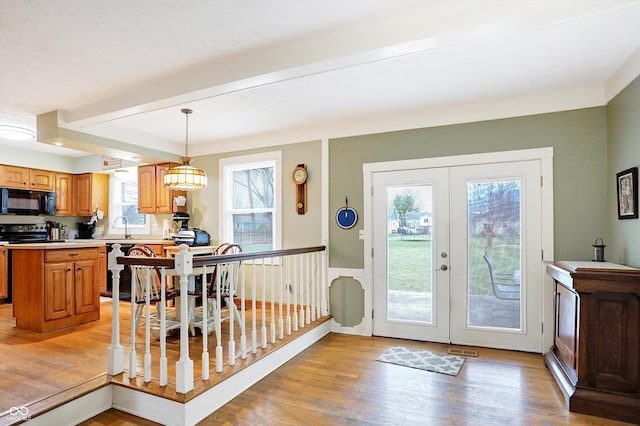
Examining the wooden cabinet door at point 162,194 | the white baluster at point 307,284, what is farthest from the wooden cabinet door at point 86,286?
the white baluster at point 307,284

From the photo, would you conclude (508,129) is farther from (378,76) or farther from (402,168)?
(378,76)

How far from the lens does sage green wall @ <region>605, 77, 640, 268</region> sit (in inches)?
105

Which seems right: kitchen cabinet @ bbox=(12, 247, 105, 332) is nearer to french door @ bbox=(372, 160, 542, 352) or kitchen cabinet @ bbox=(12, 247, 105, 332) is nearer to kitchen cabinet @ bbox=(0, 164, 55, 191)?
kitchen cabinet @ bbox=(0, 164, 55, 191)

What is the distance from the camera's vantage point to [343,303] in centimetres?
424

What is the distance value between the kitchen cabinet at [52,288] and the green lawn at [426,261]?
3544mm

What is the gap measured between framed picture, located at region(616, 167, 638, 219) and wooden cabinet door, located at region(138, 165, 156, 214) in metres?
→ 5.71

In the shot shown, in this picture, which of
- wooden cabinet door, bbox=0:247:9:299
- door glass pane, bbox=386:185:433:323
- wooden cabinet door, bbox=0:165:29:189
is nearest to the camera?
door glass pane, bbox=386:185:433:323

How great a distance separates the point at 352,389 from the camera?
2.73 meters

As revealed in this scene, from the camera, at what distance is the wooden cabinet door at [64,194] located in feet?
20.7

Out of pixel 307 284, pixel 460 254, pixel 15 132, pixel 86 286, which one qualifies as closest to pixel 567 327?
pixel 460 254

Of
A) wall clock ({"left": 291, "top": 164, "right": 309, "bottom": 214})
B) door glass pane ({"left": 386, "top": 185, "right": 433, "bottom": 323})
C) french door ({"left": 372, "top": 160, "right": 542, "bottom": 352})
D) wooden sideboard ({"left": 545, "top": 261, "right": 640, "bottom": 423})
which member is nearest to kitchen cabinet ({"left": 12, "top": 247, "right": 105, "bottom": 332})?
wall clock ({"left": 291, "top": 164, "right": 309, "bottom": 214})

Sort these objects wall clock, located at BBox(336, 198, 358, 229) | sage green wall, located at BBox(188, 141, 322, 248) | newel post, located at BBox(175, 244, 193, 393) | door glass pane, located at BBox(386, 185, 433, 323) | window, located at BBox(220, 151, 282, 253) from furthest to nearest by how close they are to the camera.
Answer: window, located at BBox(220, 151, 282, 253) < sage green wall, located at BBox(188, 141, 322, 248) < wall clock, located at BBox(336, 198, 358, 229) < door glass pane, located at BBox(386, 185, 433, 323) < newel post, located at BBox(175, 244, 193, 393)

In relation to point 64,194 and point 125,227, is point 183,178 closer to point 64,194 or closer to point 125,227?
point 125,227

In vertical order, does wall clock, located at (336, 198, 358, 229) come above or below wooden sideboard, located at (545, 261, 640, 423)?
above
